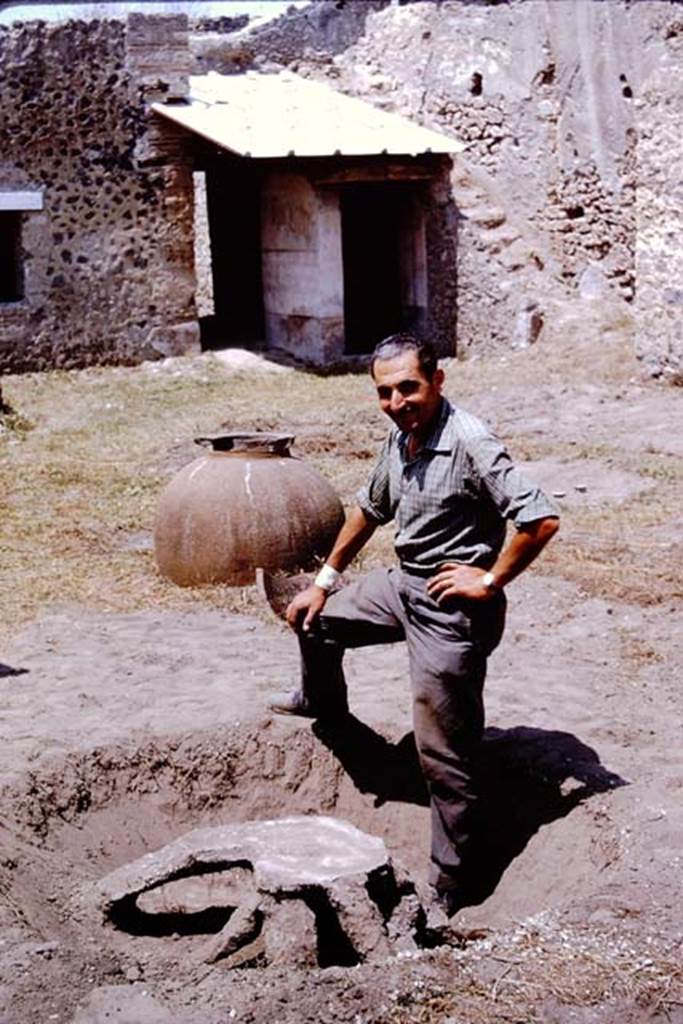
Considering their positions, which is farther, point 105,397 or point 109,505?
point 105,397

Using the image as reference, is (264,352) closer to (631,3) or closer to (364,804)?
(631,3)

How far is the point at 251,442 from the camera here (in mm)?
8664

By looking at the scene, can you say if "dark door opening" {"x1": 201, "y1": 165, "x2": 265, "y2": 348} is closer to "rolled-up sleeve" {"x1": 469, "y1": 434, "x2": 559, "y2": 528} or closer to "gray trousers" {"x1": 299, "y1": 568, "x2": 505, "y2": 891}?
"gray trousers" {"x1": 299, "y1": 568, "x2": 505, "y2": 891}

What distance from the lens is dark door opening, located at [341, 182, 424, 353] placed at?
738 inches

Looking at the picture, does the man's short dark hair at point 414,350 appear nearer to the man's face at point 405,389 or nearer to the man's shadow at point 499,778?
the man's face at point 405,389

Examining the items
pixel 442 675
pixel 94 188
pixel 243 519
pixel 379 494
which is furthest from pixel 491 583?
pixel 94 188

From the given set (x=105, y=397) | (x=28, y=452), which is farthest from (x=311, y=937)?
(x=105, y=397)

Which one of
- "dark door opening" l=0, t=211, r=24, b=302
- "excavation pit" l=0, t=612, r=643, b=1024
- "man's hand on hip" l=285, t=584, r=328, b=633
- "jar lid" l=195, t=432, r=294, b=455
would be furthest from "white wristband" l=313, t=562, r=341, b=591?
"dark door opening" l=0, t=211, r=24, b=302

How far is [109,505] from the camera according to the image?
10.7 meters

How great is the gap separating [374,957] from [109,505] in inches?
269

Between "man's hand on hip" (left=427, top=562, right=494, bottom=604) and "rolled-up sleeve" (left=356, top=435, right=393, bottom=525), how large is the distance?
0.46m

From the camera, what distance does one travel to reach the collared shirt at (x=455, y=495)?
185 inches

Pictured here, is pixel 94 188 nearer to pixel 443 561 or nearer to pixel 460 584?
pixel 443 561

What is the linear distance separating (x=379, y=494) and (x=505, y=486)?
0.64 m
